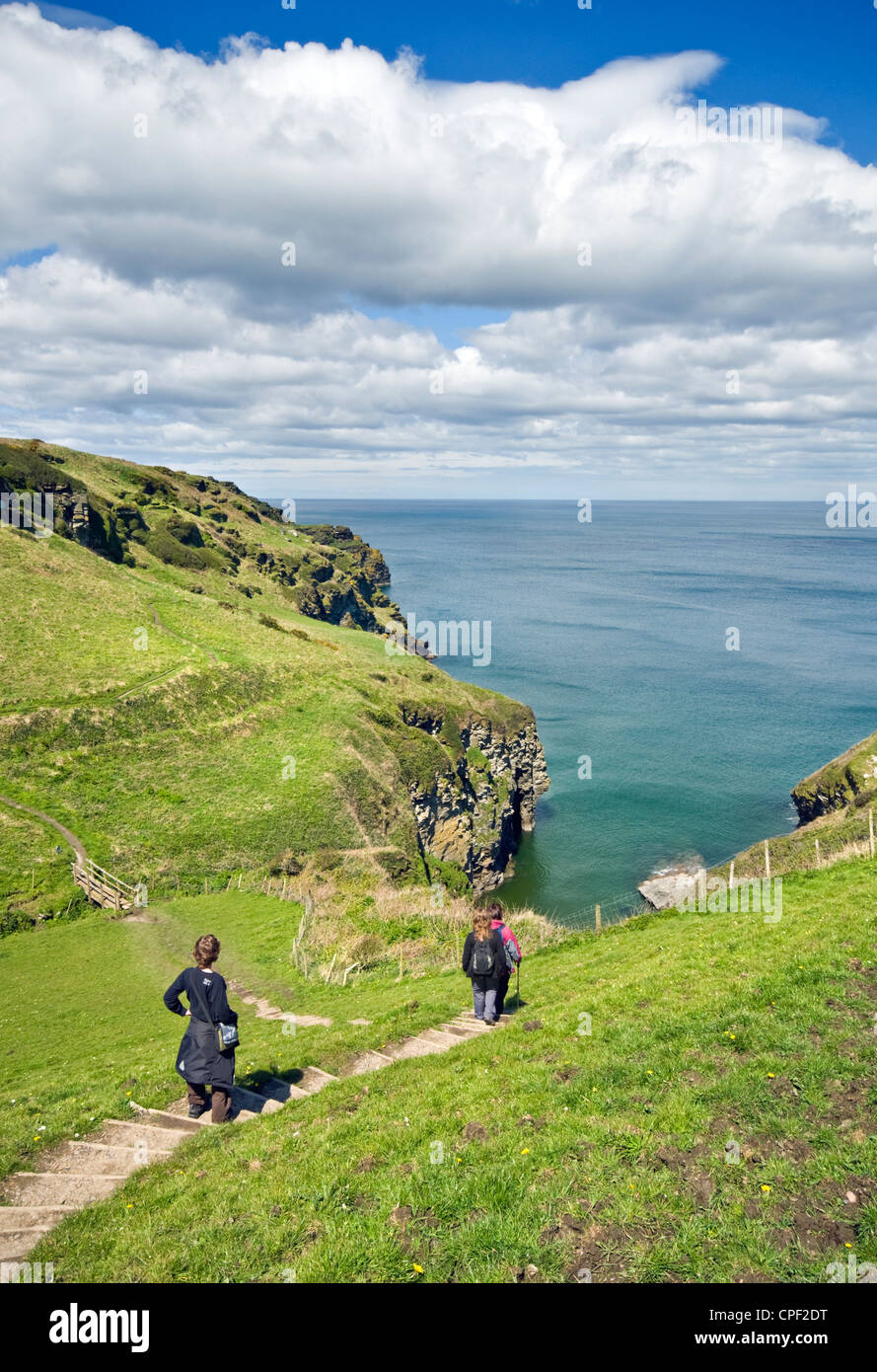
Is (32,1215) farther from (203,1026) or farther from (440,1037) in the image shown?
(440,1037)

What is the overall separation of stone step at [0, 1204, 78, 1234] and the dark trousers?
2.59 m

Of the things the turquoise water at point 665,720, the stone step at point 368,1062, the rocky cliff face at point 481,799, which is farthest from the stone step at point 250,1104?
the turquoise water at point 665,720

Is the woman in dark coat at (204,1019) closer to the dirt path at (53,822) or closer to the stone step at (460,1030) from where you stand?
the stone step at (460,1030)

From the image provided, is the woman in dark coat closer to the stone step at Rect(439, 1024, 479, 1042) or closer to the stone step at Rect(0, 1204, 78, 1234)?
the stone step at Rect(0, 1204, 78, 1234)

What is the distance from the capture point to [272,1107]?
44.1 ft

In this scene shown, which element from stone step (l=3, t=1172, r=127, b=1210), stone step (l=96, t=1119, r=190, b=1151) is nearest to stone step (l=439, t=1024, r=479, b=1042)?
stone step (l=96, t=1119, r=190, b=1151)

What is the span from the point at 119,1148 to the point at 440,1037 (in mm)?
6832

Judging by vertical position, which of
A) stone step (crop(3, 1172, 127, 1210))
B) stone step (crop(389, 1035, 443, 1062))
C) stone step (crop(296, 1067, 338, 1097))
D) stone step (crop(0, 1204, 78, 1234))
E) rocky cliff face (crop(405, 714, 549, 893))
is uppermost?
stone step (crop(0, 1204, 78, 1234))

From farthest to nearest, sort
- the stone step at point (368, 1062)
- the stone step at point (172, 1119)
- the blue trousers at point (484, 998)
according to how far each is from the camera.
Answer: the blue trousers at point (484, 998)
the stone step at point (368, 1062)
the stone step at point (172, 1119)

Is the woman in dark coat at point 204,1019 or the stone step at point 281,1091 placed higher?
the woman in dark coat at point 204,1019

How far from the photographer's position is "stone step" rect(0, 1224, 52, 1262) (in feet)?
30.2

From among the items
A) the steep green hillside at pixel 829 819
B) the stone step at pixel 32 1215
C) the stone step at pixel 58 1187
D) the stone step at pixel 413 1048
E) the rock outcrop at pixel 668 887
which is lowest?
the rock outcrop at pixel 668 887

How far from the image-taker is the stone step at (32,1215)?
32.7 ft
